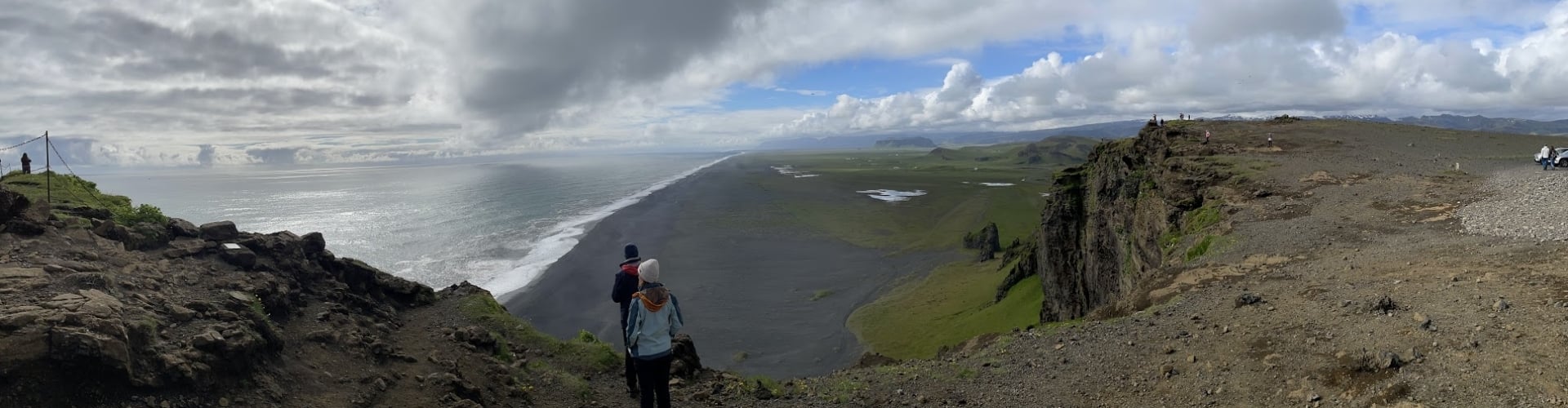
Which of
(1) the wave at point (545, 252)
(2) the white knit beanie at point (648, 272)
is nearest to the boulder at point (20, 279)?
(2) the white knit beanie at point (648, 272)

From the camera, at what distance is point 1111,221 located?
33.8 m

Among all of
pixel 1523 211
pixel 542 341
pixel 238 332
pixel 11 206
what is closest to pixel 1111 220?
pixel 1523 211

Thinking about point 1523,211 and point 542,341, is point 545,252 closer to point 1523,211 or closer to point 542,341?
point 542,341

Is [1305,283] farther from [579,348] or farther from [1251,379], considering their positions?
[579,348]

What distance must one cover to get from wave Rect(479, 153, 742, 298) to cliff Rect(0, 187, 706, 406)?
3470 cm

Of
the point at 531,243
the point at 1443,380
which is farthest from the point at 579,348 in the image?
the point at 531,243

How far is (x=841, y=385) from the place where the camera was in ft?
43.7

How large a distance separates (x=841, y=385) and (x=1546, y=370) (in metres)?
10.0

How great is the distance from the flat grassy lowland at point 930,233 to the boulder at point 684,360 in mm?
19700

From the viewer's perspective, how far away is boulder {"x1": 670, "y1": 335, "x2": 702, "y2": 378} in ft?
42.7

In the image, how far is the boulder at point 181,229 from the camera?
1302cm

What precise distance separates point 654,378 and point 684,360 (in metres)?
4.03

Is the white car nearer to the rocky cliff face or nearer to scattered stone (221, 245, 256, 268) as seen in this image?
the rocky cliff face

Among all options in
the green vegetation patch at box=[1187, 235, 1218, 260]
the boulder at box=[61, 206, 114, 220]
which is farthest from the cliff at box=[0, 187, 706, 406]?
the green vegetation patch at box=[1187, 235, 1218, 260]
